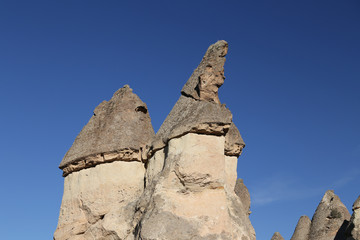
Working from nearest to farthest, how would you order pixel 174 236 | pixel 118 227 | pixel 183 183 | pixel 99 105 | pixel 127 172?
pixel 174 236
pixel 183 183
pixel 118 227
pixel 127 172
pixel 99 105

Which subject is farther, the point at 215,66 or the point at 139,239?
the point at 215,66

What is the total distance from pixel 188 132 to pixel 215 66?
1581 mm

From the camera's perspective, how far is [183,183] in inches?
347

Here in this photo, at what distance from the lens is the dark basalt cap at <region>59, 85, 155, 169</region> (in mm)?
10727

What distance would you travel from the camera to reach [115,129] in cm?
1098

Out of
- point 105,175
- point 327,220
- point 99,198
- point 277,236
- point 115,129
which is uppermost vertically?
point 277,236

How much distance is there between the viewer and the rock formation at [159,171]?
8.56 metres

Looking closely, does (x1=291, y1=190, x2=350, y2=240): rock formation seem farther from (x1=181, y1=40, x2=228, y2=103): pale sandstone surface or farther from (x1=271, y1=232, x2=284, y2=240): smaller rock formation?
(x1=181, y1=40, x2=228, y2=103): pale sandstone surface

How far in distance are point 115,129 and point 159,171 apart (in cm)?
174

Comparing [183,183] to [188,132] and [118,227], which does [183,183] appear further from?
[118,227]

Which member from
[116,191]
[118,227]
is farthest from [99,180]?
[118,227]

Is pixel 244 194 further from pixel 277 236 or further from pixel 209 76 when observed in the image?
pixel 277 236

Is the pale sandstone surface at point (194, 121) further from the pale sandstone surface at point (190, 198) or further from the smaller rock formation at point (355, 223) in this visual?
the smaller rock formation at point (355, 223)

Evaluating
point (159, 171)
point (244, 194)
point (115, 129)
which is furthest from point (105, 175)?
point (244, 194)
